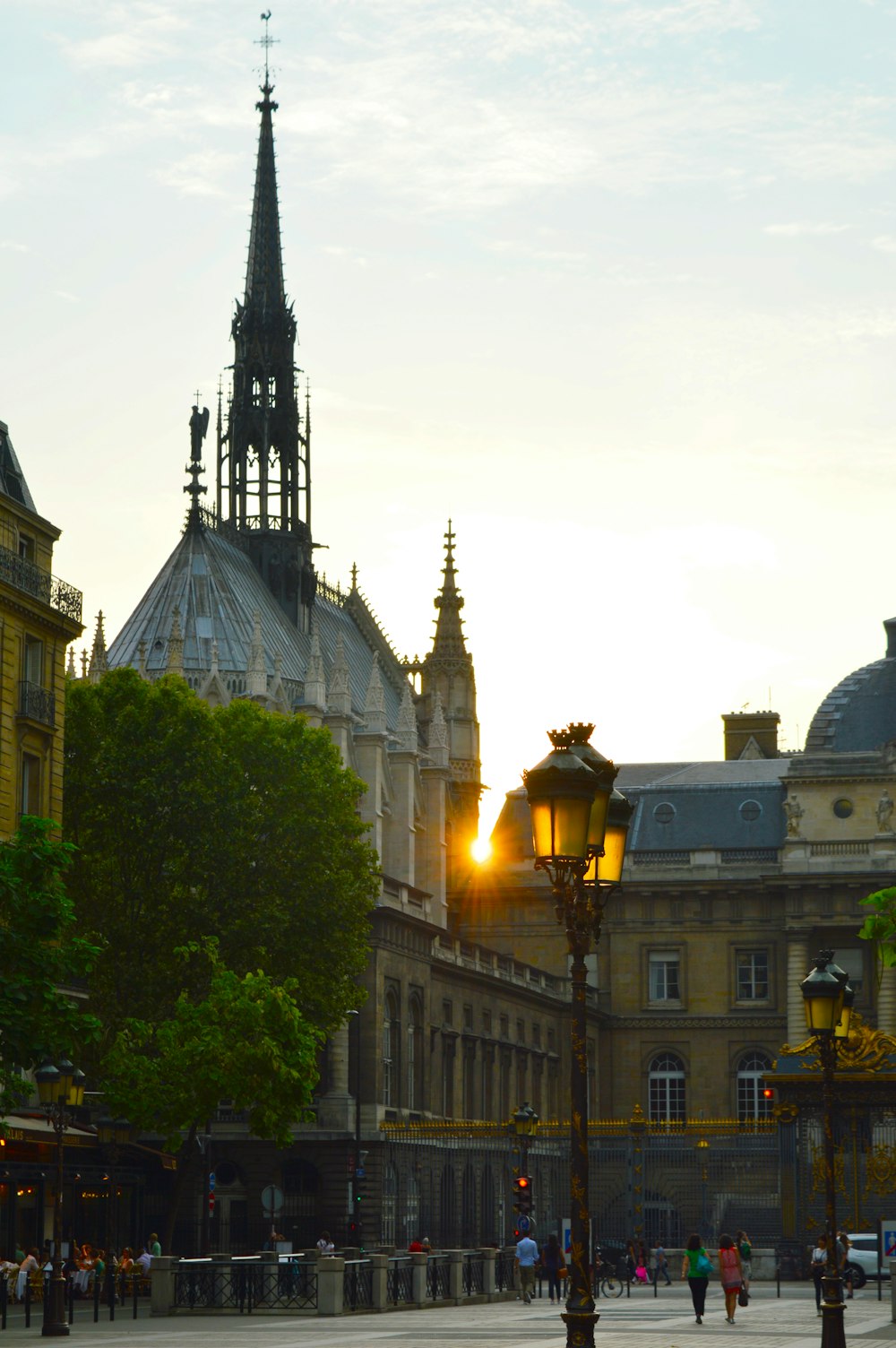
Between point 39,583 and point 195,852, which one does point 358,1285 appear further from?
point 39,583

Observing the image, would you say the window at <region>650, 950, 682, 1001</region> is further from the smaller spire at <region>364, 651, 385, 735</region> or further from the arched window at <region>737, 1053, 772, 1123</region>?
the smaller spire at <region>364, 651, 385, 735</region>

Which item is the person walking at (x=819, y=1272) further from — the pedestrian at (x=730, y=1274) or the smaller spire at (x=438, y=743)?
the smaller spire at (x=438, y=743)

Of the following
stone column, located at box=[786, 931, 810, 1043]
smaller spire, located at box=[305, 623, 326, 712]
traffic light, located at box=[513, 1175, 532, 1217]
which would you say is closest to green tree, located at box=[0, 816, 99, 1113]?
traffic light, located at box=[513, 1175, 532, 1217]

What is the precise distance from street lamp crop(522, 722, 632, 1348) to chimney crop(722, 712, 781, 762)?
355 ft

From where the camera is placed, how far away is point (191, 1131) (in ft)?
187

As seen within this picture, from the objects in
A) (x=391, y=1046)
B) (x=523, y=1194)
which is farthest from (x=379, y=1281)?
(x=391, y=1046)

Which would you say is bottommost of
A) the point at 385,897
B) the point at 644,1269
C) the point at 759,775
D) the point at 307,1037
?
the point at 644,1269

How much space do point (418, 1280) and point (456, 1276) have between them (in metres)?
1.83

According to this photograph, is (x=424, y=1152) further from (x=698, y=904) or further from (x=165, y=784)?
(x=698, y=904)

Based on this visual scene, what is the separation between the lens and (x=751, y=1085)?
350 feet

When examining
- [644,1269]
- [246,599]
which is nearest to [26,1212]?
[644,1269]

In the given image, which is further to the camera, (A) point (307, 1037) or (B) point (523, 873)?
(B) point (523, 873)

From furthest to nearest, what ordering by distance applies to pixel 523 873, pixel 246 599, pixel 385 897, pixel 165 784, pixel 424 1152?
pixel 523 873
pixel 246 599
pixel 385 897
pixel 424 1152
pixel 165 784

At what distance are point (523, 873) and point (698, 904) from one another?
871 cm
